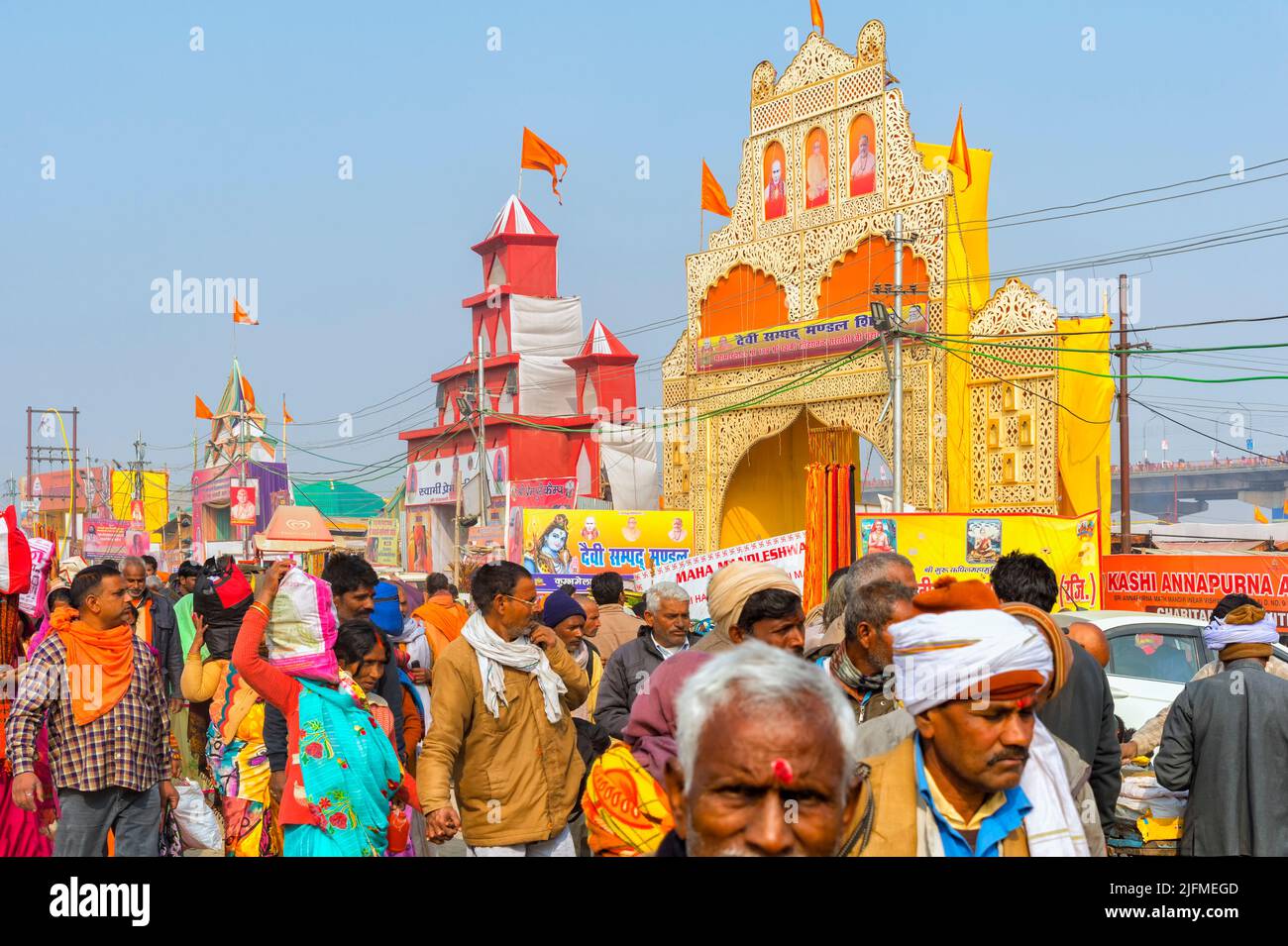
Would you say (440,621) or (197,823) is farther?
(440,621)

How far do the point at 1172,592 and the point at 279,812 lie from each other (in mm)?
10542

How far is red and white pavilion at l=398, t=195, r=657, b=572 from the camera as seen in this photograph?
43000mm

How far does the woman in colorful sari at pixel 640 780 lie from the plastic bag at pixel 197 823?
2939 millimetres

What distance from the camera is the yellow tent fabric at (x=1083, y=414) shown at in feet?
69.2

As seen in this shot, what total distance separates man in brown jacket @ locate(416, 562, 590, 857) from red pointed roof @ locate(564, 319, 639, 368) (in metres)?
39.9

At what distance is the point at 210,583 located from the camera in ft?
25.0

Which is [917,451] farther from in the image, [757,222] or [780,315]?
[757,222]

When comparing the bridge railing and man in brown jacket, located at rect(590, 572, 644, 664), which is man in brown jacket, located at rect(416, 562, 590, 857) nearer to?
man in brown jacket, located at rect(590, 572, 644, 664)

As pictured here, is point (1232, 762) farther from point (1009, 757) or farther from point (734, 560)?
point (734, 560)

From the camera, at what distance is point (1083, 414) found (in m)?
21.4

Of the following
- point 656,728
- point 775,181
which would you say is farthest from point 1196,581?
point 775,181

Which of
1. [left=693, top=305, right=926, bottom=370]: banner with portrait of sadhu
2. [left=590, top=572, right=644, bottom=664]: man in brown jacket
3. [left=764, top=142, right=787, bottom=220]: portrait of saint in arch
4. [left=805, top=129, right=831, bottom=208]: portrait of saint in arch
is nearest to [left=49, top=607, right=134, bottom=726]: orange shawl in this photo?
[left=590, top=572, right=644, bottom=664]: man in brown jacket

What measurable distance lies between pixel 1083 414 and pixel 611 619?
15.3 metres
